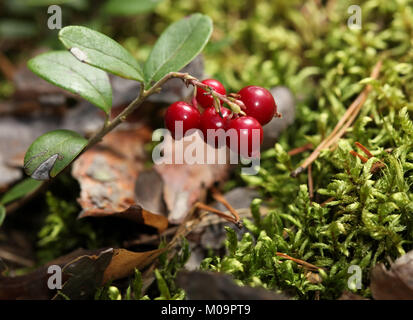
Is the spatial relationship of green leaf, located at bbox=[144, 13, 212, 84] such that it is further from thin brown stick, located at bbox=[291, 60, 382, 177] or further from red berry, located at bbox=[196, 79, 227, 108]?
thin brown stick, located at bbox=[291, 60, 382, 177]

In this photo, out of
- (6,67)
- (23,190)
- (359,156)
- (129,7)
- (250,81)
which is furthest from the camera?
(6,67)

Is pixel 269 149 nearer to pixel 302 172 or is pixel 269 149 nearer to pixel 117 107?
pixel 302 172

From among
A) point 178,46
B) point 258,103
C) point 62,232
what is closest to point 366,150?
point 258,103

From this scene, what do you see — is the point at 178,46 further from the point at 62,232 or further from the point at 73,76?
the point at 62,232

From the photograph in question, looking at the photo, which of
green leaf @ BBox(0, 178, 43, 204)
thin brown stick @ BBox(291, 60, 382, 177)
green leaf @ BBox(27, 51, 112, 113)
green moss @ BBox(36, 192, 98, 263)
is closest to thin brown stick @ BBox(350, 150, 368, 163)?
thin brown stick @ BBox(291, 60, 382, 177)
